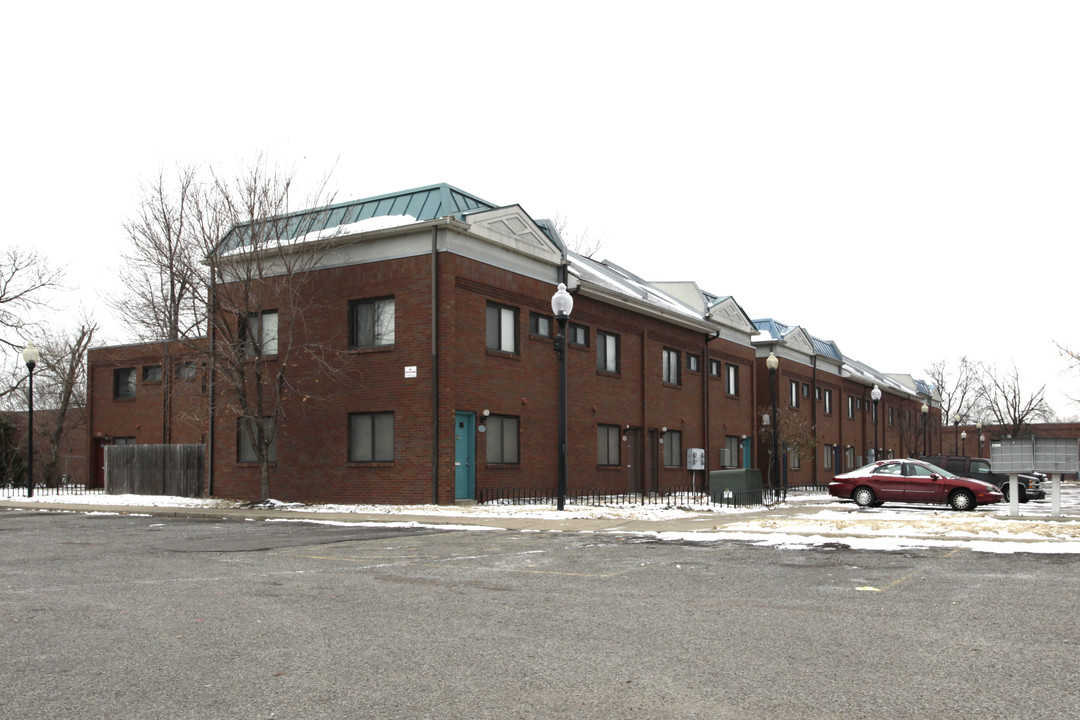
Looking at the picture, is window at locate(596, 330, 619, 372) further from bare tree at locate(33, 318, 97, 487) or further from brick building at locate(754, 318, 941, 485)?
bare tree at locate(33, 318, 97, 487)

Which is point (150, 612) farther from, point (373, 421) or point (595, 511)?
point (373, 421)

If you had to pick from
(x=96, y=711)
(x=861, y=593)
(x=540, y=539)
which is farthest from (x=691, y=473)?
(x=96, y=711)

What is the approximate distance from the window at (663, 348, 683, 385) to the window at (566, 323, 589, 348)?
6575 millimetres

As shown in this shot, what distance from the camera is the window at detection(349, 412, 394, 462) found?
26.3 meters

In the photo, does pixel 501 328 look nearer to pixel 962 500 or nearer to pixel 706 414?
pixel 962 500

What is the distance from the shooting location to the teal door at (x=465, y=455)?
2606 centimetres

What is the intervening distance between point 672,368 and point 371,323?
15.6 metres

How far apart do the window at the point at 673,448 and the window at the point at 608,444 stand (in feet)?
13.2

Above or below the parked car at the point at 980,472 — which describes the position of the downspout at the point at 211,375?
above

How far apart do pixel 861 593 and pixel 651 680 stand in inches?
175

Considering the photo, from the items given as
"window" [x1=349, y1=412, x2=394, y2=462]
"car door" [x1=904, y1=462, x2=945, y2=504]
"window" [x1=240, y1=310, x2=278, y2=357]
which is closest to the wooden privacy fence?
"window" [x1=240, y1=310, x2=278, y2=357]

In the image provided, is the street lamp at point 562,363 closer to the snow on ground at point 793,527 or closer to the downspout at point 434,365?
the snow on ground at point 793,527

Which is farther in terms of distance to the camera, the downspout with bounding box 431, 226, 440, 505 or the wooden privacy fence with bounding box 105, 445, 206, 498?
the wooden privacy fence with bounding box 105, 445, 206, 498

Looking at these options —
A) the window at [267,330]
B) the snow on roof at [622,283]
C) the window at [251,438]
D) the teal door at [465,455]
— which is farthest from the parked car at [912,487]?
the window at [267,330]
